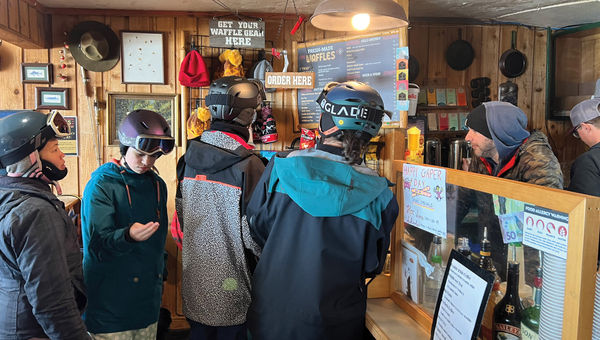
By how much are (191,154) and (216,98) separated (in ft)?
0.96

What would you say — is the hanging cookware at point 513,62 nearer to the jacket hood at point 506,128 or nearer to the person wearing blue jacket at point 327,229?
the jacket hood at point 506,128

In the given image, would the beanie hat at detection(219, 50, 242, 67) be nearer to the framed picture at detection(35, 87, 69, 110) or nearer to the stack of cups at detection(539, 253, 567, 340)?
the framed picture at detection(35, 87, 69, 110)

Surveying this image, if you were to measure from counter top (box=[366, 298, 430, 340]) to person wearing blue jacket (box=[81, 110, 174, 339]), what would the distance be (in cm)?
96

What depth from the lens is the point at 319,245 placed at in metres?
1.56

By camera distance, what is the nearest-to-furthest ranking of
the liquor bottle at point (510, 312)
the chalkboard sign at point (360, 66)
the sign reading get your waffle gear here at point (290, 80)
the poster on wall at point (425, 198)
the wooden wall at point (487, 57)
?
the liquor bottle at point (510, 312) < the poster on wall at point (425, 198) < the chalkboard sign at point (360, 66) < the sign reading get your waffle gear here at point (290, 80) < the wooden wall at point (487, 57)

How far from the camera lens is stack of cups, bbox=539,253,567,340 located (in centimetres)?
101

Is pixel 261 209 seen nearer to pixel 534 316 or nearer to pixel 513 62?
pixel 534 316

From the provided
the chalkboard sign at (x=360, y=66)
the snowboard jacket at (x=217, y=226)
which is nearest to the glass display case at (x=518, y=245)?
the snowboard jacket at (x=217, y=226)

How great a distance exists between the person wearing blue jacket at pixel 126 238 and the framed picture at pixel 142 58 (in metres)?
1.72

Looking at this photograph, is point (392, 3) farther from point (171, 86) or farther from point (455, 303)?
point (171, 86)

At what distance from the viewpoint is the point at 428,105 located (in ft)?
14.3

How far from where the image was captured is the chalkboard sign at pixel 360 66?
11.0 ft

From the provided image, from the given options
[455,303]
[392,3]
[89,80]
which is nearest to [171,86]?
[89,80]

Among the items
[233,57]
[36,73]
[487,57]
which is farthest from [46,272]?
[487,57]
